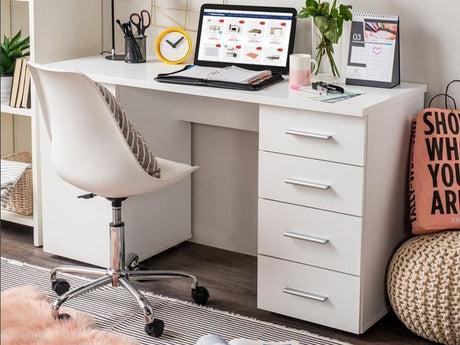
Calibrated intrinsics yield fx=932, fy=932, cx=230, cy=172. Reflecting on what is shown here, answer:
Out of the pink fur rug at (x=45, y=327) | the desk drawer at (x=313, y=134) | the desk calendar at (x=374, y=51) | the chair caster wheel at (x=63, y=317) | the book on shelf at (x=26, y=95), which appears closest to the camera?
the pink fur rug at (x=45, y=327)

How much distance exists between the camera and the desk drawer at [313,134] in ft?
9.55

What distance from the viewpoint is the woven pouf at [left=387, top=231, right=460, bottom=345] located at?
2.91 metres

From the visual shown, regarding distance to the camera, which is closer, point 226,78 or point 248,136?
point 226,78

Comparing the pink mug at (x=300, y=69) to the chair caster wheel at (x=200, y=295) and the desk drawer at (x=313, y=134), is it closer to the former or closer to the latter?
the desk drawer at (x=313, y=134)

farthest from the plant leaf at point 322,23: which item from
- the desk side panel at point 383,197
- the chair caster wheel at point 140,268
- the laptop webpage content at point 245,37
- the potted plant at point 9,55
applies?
the potted plant at point 9,55

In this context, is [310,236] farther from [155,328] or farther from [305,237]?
[155,328]

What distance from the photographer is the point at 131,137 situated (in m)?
3.04

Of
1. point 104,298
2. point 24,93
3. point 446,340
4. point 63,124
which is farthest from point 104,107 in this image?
point 446,340

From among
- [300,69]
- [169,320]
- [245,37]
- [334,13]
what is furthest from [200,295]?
[334,13]

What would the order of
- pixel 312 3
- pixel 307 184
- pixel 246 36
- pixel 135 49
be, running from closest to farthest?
1. pixel 307 184
2. pixel 312 3
3. pixel 246 36
4. pixel 135 49

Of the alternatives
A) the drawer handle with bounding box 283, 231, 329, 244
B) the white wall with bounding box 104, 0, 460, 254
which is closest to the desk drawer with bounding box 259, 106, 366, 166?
the drawer handle with bounding box 283, 231, 329, 244

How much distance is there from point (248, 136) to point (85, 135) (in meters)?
0.89

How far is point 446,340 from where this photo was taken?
2.99 meters

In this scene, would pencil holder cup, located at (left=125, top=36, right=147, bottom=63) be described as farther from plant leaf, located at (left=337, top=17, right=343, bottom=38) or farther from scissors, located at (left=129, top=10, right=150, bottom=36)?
plant leaf, located at (left=337, top=17, right=343, bottom=38)
